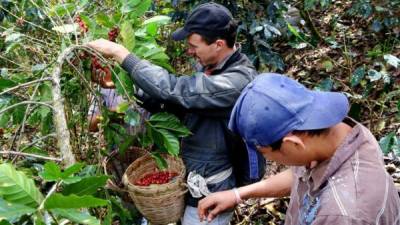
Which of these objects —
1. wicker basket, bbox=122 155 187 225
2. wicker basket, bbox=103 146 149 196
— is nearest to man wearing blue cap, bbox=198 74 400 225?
wicker basket, bbox=122 155 187 225

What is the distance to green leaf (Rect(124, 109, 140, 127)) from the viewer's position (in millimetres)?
1962

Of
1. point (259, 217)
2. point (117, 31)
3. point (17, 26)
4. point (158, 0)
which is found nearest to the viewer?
point (117, 31)

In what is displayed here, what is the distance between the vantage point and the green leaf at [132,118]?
1.96 m

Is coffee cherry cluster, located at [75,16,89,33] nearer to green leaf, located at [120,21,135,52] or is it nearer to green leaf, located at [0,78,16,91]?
green leaf, located at [120,21,135,52]

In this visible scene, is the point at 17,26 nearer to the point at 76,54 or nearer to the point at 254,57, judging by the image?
the point at 76,54

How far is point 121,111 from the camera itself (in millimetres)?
2061

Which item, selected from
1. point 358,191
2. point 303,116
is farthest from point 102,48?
point 358,191

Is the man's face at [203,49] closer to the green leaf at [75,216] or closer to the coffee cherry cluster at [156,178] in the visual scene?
the coffee cherry cluster at [156,178]

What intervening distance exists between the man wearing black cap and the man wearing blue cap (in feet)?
2.15

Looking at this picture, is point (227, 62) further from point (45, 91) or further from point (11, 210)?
point (11, 210)

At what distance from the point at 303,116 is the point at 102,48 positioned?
93 centimetres

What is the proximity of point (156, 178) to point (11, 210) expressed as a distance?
3.77ft

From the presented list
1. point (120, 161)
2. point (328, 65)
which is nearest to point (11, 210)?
point (120, 161)

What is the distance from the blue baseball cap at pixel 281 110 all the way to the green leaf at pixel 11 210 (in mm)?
577
